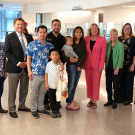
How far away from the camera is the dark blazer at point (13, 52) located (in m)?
3.46

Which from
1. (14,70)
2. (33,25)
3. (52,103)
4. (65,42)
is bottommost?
(52,103)

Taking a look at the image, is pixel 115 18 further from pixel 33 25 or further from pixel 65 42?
Answer: pixel 65 42

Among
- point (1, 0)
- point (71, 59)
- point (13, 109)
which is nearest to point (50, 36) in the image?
point (71, 59)

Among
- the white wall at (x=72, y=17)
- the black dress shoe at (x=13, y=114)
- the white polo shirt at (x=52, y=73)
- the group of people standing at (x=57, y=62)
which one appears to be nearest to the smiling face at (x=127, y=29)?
the group of people standing at (x=57, y=62)

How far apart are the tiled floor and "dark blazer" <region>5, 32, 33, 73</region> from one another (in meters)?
0.90

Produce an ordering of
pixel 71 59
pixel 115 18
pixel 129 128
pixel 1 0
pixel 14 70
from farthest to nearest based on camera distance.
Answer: pixel 115 18
pixel 1 0
pixel 71 59
pixel 14 70
pixel 129 128

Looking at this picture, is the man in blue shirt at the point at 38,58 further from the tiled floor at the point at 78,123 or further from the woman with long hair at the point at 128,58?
the woman with long hair at the point at 128,58

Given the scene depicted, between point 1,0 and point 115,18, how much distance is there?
789cm

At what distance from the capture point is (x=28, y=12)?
49.0ft

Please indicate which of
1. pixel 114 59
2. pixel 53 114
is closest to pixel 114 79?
pixel 114 59

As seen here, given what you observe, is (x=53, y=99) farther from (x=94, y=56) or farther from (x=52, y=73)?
(x=94, y=56)

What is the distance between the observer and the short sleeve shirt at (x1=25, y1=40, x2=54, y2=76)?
3.45 meters

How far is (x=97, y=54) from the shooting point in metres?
4.02

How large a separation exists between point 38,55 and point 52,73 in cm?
39
